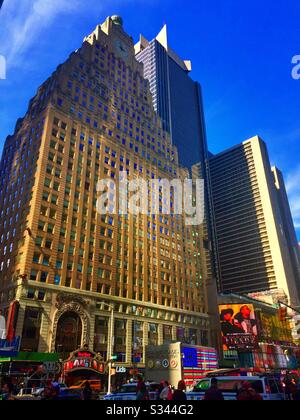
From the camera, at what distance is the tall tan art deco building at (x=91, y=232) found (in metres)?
52.4

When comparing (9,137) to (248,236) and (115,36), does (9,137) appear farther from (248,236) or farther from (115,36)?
(248,236)

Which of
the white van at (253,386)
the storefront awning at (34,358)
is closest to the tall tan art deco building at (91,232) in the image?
the storefront awning at (34,358)

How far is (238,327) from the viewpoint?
8319cm

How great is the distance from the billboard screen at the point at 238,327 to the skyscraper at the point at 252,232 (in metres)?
71.4

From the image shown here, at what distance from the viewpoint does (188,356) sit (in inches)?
1550

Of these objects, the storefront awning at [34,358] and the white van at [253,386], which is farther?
the storefront awning at [34,358]

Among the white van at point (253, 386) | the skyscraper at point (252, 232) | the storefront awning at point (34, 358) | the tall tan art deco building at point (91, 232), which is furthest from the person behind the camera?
the skyscraper at point (252, 232)

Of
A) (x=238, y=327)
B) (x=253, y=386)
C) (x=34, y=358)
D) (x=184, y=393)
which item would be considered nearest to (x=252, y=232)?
(x=238, y=327)

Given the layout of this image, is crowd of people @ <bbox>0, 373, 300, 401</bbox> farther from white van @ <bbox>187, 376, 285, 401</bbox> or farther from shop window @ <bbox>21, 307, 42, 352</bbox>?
shop window @ <bbox>21, 307, 42, 352</bbox>

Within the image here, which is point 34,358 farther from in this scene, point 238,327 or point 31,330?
point 238,327

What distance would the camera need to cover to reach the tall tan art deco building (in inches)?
2062

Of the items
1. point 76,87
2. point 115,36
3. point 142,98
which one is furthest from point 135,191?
point 115,36

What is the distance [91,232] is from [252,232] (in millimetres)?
129561

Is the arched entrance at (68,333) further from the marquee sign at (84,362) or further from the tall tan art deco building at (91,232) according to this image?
the marquee sign at (84,362)
